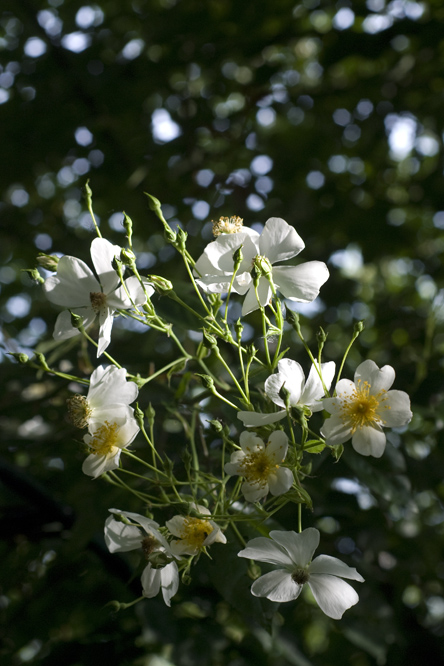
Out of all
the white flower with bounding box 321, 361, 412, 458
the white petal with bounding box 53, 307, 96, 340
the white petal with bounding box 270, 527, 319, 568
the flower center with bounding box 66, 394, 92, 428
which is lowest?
the white petal with bounding box 270, 527, 319, 568

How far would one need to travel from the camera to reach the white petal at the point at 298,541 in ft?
1.73

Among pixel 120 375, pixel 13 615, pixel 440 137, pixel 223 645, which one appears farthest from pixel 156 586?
pixel 440 137

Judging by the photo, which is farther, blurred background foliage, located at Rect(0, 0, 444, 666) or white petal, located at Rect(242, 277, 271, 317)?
blurred background foliage, located at Rect(0, 0, 444, 666)

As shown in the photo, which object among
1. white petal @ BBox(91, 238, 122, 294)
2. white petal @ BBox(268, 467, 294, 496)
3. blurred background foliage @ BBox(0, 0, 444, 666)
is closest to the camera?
white petal @ BBox(268, 467, 294, 496)

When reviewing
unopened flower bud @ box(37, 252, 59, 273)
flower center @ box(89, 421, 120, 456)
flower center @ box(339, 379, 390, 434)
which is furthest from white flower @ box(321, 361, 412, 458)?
unopened flower bud @ box(37, 252, 59, 273)

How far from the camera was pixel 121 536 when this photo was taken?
0.61 metres

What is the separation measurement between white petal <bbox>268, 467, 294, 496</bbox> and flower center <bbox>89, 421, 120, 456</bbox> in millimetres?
155

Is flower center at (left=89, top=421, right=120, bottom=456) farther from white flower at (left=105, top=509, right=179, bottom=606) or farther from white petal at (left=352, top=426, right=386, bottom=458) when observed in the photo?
white petal at (left=352, top=426, right=386, bottom=458)

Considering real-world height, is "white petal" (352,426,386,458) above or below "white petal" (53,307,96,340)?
below

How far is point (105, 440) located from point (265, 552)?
0.19m

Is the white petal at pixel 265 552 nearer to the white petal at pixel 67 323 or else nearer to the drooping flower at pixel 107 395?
the drooping flower at pixel 107 395

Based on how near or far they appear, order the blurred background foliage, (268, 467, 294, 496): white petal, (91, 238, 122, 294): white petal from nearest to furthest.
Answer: (268, 467, 294, 496): white petal → (91, 238, 122, 294): white petal → the blurred background foliage

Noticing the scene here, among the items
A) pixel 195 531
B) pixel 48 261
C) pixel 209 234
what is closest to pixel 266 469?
pixel 195 531

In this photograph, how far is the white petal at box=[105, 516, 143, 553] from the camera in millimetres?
→ 603
